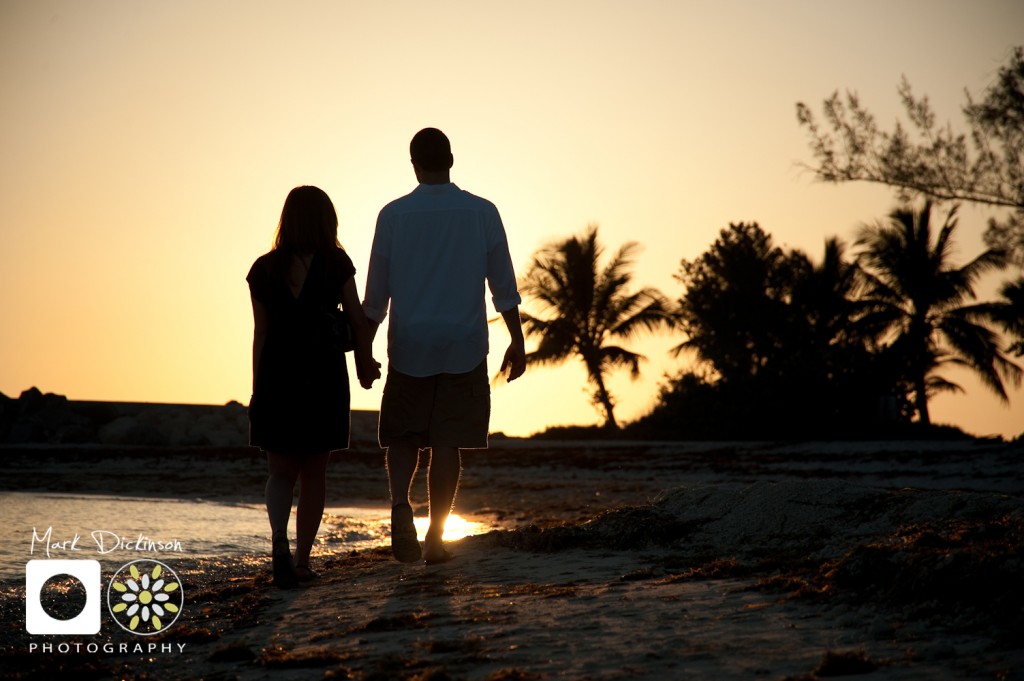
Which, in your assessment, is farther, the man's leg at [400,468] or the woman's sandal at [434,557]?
the woman's sandal at [434,557]

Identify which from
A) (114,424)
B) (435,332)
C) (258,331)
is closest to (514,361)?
(435,332)

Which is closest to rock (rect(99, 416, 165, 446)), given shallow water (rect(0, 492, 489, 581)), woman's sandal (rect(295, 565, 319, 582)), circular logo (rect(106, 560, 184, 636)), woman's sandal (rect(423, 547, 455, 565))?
shallow water (rect(0, 492, 489, 581))

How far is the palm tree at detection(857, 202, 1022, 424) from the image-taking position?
2981 cm

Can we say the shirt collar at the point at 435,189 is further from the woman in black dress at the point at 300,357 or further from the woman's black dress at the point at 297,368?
the woman's black dress at the point at 297,368

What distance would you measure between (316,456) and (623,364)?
29441mm

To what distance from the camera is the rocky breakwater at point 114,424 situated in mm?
26438

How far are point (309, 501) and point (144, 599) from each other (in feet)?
2.56

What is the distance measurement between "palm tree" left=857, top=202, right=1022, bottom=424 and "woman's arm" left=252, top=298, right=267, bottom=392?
1082 inches

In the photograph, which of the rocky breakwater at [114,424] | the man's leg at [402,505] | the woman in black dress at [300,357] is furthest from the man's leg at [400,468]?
the rocky breakwater at [114,424]

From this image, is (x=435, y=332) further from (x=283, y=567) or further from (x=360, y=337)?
(x=283, y=567)

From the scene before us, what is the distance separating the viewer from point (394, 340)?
15.6 feet

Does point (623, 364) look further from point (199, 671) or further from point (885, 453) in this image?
point (199, 671)

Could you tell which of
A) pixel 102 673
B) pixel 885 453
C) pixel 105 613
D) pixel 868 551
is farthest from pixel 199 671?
pixel 885 453

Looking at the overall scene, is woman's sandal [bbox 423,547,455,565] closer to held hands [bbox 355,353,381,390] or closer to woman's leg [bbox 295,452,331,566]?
woman's leg [bbox 295,452,331,566]
